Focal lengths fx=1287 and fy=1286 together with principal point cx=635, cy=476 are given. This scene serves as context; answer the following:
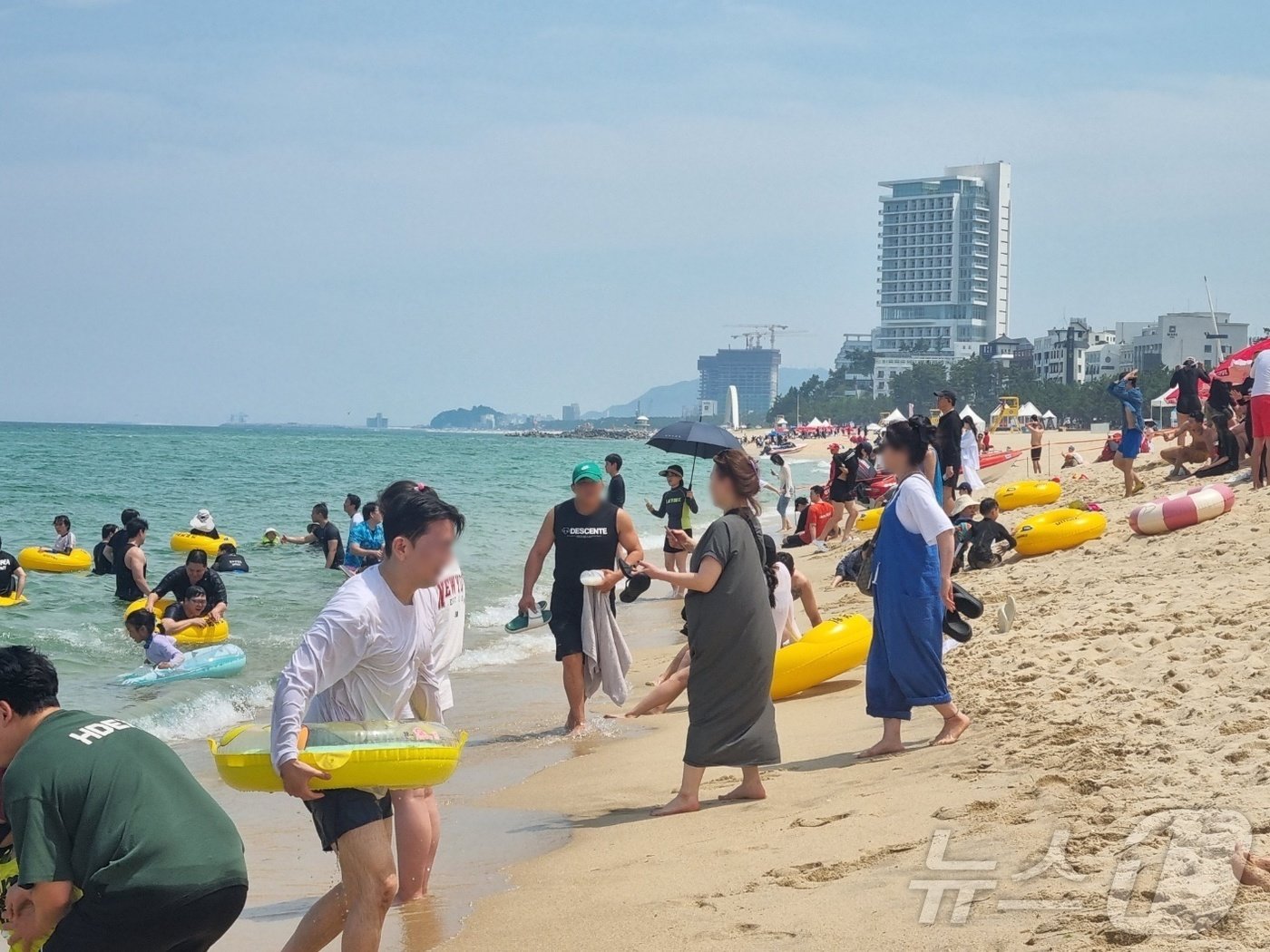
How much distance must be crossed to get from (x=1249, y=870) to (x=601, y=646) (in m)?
4.88

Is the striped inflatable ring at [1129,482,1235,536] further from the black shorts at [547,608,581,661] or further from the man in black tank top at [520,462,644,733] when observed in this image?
the black shorts at [547,608,581,661]

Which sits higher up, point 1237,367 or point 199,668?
point 1237,367

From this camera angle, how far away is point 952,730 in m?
6.33

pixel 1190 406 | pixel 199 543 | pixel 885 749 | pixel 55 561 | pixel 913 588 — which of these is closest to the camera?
pixel 913 588

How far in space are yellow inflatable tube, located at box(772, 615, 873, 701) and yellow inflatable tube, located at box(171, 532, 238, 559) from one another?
11932 mm

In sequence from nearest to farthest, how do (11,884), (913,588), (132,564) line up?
(11,884), (913,588), (132,564)

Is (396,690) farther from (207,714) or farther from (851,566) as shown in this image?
(851,566)

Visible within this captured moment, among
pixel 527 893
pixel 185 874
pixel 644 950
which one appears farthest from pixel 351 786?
pixel 527 893

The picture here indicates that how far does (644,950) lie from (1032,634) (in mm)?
5009

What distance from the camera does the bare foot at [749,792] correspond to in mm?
5898

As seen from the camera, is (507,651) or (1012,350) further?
(1012,350)

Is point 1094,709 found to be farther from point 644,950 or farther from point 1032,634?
point 644,950

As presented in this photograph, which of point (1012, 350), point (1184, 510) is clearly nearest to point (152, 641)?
point (1184, 510)

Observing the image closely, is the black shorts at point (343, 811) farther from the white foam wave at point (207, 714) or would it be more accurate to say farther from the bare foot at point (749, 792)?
the white foam wave at point (207, 714)
